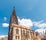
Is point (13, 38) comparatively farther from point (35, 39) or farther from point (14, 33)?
point (35, 39)

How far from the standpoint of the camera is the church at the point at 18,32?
586 centimetres

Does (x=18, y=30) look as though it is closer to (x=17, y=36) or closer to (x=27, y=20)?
(x=17, y=36)

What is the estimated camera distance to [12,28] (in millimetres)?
6047

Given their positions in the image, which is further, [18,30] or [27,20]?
[18,30]

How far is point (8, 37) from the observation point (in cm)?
583

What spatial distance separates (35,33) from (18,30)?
834mm

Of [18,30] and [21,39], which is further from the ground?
[18,30]

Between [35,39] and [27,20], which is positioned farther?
[35,39]

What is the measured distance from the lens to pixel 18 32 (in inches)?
240

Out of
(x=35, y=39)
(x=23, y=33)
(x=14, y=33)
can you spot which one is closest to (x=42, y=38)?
(x=35, y=39)

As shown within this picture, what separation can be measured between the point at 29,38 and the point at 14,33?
76cm

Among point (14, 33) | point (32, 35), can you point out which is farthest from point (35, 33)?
point (14, 33)

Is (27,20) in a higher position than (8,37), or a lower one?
higher

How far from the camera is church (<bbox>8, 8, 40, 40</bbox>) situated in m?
5.86
